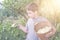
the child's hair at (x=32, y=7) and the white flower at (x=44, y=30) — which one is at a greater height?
the child's hair at (x=32, y=7)

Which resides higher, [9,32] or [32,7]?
[32,7]

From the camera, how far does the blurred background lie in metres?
1.39

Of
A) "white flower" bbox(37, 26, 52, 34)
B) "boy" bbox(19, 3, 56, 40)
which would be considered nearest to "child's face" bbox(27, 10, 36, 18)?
"boy" bbox(19, 3, 56, 40)

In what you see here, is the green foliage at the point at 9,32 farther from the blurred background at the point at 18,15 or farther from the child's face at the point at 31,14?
the child's face at the point at 31,14

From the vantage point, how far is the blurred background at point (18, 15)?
1.39 metres

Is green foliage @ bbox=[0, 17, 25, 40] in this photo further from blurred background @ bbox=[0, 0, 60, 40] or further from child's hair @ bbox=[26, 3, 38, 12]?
child's hair @ bbox=[26, 3, 38, 12]

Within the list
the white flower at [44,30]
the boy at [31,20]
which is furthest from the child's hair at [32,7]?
the white flower at [44,30]

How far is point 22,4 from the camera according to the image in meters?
1.43

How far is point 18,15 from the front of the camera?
4.68ft

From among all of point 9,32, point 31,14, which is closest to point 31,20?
point 31,14

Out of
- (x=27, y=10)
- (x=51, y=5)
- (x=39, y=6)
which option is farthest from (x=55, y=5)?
(x=27, y=10)

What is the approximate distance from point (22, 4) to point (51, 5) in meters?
0.24

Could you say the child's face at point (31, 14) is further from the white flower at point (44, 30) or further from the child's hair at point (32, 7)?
the white flower at point (44, 30)

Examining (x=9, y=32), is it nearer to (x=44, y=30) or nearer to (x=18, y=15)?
(x=18, y=15)
